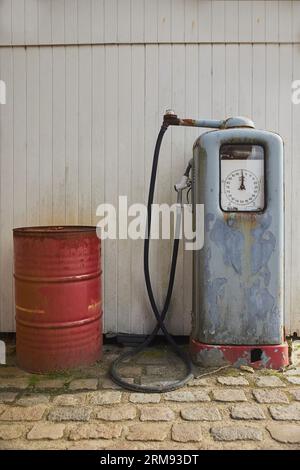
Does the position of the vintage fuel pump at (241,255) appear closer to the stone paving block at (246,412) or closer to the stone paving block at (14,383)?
the stone paving block at (246,412)

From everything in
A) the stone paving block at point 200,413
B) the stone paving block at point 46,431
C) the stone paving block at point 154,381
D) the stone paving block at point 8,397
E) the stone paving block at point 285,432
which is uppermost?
the stone paving block at point 154,381

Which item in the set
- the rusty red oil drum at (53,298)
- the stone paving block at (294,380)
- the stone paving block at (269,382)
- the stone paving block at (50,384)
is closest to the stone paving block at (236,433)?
the stone paving block at (269,382)

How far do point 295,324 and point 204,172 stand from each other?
156 centimetres

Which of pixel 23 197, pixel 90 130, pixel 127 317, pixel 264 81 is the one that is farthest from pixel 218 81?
pixel 127 317

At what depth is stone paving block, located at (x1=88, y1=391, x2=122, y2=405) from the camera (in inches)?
87.5

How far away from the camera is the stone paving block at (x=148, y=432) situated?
1.85m

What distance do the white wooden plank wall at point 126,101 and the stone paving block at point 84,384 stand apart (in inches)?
31.6

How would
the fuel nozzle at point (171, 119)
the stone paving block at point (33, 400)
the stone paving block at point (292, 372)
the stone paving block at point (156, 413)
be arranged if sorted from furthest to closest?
the fuel nozzle at point (171, 119), the stone paving block at point (292, 372), the stone paving block at point (33, 400), the stone paving block at point (156, 413)

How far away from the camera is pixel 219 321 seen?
2.66 meters

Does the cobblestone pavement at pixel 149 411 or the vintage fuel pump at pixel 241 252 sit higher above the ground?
the vintage fuel pump at pixel 241 252

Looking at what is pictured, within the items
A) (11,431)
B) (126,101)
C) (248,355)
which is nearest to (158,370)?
(248,355)

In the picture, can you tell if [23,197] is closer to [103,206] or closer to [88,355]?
[103,206]

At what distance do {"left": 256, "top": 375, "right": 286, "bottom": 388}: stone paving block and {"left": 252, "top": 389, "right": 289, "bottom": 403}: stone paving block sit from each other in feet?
Answer: 0.26

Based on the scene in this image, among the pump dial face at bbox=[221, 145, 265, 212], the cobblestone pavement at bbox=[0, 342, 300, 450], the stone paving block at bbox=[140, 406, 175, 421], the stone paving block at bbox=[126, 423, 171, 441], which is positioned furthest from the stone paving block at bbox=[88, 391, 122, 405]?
the pump dial face at bbox=[221, 145, 265, 212]
